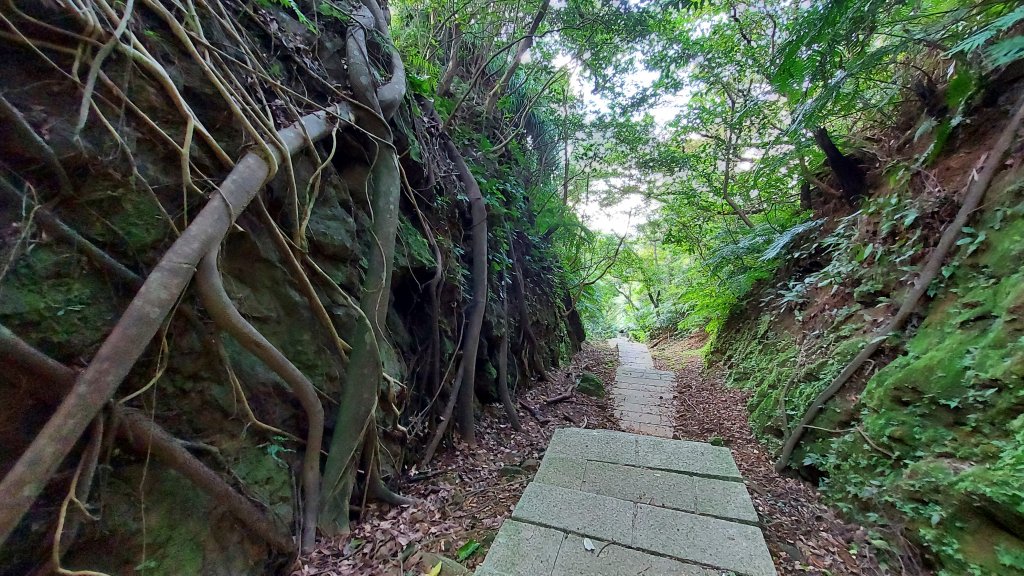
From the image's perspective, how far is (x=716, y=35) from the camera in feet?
17.3

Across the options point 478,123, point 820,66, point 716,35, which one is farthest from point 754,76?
point 478,123

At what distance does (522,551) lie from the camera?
6.13ft

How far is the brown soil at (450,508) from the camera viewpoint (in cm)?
186

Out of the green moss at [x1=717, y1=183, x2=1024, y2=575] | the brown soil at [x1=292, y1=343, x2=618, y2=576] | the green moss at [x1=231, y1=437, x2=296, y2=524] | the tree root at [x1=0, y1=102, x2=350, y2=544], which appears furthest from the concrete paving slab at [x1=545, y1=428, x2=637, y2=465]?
the tree root at [x1=0, y1=102, x2=350, y2=544]

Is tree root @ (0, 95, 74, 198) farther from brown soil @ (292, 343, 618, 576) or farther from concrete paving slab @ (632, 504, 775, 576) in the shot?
concrete paving slab @ (632, 504, 775, 576)

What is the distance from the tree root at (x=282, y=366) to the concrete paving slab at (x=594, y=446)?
1.62 meters

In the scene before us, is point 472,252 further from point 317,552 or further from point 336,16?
point 317,552

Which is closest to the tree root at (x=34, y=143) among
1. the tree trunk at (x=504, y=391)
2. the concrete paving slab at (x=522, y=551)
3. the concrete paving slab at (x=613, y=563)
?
the concrete paving slab at (x=522, y=551)

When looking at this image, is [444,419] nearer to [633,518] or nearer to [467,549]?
[467,549]

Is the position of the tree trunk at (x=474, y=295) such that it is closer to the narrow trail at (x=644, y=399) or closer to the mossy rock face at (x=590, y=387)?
the narrow trail at (x=644, y=399)

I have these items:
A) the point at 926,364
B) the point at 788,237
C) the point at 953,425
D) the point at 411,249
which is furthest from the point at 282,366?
the point at 788,237

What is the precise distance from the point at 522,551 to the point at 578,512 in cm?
44

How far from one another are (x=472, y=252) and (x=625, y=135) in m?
4.27

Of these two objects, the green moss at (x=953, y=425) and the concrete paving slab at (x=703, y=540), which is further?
the concrete paving slab at (x=703, y=540)
